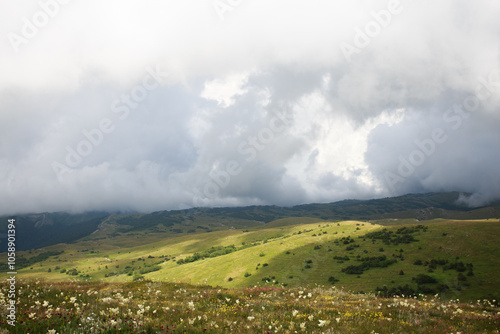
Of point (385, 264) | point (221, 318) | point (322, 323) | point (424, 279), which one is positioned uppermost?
point (322, 323)

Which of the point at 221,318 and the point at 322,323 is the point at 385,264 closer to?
the point at 322,323

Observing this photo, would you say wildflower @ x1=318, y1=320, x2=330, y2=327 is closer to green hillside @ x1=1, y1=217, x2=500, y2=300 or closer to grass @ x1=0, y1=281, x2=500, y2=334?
grass @ x1=0, y1=281, x2=500, y2=334

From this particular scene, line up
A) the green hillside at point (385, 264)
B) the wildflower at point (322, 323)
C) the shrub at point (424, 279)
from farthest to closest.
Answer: the shrub at point (424, 279), the green hillside at point (385, 264), the wildflower at point (322, 323)

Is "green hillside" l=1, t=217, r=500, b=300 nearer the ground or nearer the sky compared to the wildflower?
nearer the ground

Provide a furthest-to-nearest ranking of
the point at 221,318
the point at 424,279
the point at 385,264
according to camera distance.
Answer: the point at 385,264
the point at 424,279
the point at 221,318

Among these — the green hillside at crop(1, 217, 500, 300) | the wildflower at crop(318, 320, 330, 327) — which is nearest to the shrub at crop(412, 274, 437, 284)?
the green hillside at crop(1, 217, 500, 300)

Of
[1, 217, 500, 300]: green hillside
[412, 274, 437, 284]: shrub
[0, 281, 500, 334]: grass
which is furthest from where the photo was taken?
[412, 274, 437, 284]: shrub

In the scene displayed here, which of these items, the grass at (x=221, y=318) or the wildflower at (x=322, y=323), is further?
the wildflower at (x=322, y=323)

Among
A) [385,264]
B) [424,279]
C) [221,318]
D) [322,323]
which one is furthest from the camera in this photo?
[385,264]

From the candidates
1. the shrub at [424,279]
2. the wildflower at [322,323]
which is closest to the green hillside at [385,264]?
the shrub at [424,279]

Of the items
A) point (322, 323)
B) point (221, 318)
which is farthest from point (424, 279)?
point (221, 318)

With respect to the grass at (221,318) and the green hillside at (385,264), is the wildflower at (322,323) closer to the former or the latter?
the grass at (221,318)

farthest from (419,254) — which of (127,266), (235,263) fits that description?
(127,266)

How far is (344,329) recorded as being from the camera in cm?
772
